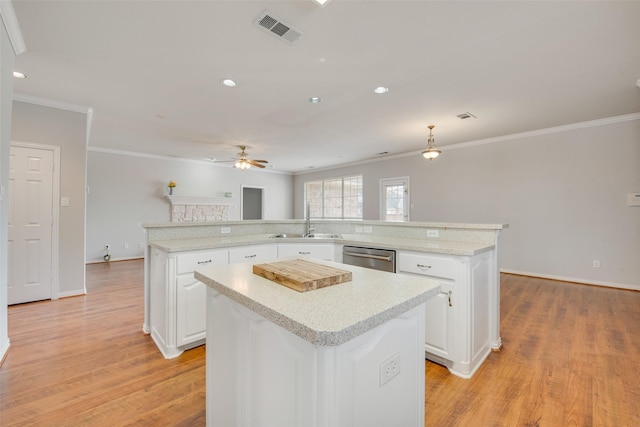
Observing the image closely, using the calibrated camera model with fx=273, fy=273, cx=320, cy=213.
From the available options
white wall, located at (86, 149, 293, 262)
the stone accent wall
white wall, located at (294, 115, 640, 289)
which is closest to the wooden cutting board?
white wall, located at (294, 115, 640, 289)

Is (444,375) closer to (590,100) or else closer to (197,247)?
(197,247)

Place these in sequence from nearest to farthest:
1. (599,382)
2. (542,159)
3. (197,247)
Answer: (599,382), (197,247), (542,159)

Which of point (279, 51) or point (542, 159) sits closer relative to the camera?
point (279, 51)

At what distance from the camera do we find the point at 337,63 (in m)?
2.61

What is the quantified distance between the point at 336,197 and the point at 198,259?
6.77 meters

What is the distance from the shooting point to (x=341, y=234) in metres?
3.42

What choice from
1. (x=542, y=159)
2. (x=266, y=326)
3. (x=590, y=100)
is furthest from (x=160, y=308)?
(x=542, y=159)

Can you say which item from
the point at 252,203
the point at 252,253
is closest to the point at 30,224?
the point at 252,253

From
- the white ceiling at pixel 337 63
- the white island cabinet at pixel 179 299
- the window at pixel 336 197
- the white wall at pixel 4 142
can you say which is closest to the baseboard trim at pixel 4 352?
the white wall at pixel 4 142

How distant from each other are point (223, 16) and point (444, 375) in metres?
3.07

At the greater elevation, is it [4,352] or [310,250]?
[310,250]

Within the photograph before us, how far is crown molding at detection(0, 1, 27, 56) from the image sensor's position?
188 centimetres

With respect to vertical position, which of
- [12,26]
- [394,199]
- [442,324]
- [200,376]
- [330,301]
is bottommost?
[200,376]

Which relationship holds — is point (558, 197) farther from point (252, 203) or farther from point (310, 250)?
point (252, 203)
